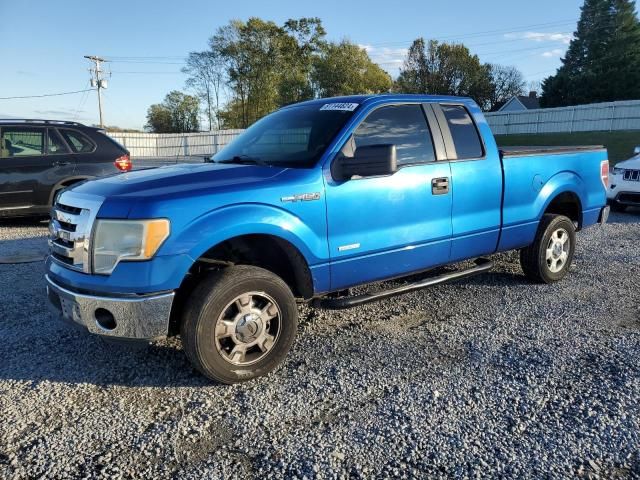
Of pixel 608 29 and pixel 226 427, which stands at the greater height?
pixel 608 29

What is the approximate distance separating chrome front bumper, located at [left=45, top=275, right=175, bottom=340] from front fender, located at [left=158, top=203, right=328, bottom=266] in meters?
0.32

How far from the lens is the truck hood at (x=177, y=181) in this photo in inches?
123

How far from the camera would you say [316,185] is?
3.51 metres

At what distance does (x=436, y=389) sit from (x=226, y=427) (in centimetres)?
130

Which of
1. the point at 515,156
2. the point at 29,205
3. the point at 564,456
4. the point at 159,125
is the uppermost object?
the point at 159,125

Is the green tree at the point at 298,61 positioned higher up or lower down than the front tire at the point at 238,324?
higher up

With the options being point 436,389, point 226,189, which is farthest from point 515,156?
point 226,189

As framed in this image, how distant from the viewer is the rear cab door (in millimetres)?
4371

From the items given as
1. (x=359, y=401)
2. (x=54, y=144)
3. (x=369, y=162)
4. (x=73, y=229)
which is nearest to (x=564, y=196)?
(x=369, y=162)

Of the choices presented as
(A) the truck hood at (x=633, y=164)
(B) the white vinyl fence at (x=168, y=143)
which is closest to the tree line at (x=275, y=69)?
(B) the white vinyl fence at (x=168, y=143)

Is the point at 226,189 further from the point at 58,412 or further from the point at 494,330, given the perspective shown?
the point at 494,330

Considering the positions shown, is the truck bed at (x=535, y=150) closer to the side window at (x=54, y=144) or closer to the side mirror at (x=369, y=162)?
the side mirror at (x=369, y=162)

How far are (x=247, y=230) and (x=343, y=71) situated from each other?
52.6m

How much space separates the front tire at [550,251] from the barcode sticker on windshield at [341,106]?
2496 mm
